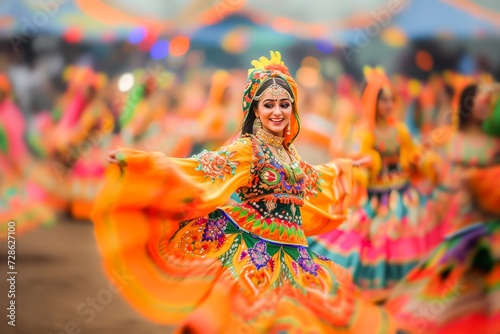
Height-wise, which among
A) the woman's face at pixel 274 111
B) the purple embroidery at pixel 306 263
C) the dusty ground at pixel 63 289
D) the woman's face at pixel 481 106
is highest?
the woman's face at pixel 481 106

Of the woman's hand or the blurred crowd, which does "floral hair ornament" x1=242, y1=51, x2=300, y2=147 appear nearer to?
the woman's hand

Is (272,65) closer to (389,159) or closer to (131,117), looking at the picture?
(389,159)

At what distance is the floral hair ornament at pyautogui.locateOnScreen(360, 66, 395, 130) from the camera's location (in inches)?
215

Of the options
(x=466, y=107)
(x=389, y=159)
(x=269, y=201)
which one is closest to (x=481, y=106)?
(x=466, y=107)

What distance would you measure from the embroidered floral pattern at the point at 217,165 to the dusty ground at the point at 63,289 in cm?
94

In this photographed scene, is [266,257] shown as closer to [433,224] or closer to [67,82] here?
[433,224]

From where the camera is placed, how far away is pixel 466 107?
15.9 ft

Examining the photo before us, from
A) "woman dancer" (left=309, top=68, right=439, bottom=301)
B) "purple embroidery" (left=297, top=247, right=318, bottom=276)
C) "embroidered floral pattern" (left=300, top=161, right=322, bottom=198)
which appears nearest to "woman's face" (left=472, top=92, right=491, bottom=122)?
"woman dancer" (left=309, top=68, right=439, bottom=301)

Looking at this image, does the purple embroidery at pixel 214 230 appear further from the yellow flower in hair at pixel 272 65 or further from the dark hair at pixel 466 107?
the dark hair at pixel 466 107

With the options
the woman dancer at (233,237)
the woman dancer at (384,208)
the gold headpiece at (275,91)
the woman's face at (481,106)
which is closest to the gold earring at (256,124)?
the woman dancer at (233,237)

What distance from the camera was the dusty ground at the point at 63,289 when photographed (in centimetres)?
446

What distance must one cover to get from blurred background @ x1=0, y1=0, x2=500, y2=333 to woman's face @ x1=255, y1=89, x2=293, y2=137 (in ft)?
8.08

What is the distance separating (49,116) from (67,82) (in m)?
0.38

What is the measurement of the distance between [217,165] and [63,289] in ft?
8.05
